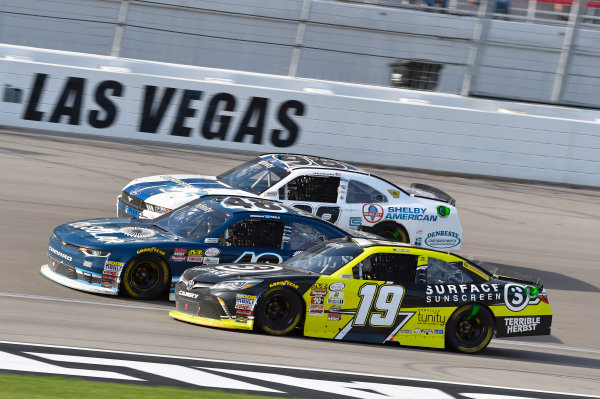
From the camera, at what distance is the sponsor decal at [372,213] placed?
13547mm

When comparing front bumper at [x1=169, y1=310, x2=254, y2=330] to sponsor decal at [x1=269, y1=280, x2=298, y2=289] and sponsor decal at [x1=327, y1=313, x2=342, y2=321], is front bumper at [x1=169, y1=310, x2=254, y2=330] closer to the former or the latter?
sponsor decal at [x1=269, y1=280, x2=298, y2=289]

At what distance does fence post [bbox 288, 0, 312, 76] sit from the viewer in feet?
69.1

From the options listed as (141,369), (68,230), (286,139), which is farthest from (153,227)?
(286,139)

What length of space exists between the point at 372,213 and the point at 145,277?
4354 millimetres

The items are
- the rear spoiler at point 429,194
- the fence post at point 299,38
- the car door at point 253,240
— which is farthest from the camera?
the fence post at point 299,38

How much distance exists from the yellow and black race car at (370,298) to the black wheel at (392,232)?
3.37 m

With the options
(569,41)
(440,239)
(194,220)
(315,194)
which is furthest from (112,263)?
(569,41)

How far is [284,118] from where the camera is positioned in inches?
812

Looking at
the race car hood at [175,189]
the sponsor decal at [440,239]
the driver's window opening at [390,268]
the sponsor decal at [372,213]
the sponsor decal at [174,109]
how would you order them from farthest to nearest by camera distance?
the sponsor decal at [174,109] → the sponsor decal at [440,239] → the sponsor decal at [372,213] → the race car hood at [175,189] → the driver's window opening at [390,268]

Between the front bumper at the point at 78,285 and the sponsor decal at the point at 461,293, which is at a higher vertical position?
the sponsor decal at the point at 461,293

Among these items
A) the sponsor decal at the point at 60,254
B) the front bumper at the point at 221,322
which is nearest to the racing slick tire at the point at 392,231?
the front bumper at the point at 221,322

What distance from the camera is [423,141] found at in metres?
21.1

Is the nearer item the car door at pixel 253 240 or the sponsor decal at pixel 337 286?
the sponsor decal at pixel 337 286

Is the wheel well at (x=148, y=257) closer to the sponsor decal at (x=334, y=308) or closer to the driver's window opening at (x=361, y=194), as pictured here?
the sponsor decal at (x=334, y=308)
